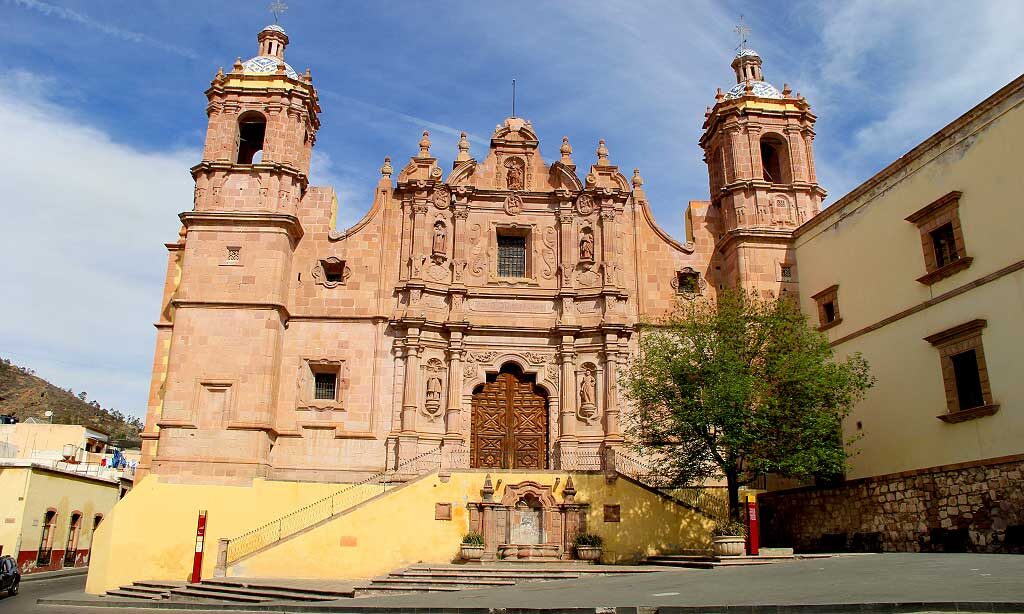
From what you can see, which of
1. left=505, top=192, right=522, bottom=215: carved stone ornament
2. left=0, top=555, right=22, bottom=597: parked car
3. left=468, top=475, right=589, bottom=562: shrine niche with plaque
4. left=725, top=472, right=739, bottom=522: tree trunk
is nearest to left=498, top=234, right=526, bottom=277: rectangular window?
left=505, top=192, right=522, bottom=215: carved stone ornament

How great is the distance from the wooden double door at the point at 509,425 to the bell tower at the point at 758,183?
22.7 feet

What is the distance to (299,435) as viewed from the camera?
22297 mm

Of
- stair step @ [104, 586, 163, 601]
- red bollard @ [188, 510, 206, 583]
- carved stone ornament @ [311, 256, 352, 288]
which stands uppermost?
carved stone ornament @ [311, 256, 352, 288]

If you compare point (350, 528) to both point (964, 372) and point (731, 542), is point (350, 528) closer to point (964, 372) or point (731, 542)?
point (731, 542)

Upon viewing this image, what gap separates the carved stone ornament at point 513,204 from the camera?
83.4 feet

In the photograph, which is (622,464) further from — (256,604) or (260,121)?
(260,121)

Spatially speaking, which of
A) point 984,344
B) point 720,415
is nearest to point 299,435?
point 720,415

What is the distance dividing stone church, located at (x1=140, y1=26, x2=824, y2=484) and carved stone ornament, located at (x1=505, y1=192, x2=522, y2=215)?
0.37ft

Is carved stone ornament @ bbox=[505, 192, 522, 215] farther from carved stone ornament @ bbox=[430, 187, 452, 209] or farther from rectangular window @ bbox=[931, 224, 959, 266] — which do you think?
rectangular window @ bbox=[931, 224, 959, 266]

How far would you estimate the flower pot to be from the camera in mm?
16828

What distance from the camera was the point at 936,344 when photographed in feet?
58.0

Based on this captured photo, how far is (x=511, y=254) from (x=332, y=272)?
547cm

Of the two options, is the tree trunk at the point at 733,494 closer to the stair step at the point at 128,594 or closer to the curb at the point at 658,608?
the curb at the point at 658,608

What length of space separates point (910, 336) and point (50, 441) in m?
39.2
